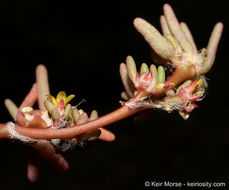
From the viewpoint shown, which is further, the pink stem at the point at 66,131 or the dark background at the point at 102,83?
the dark background at the point at 102,83

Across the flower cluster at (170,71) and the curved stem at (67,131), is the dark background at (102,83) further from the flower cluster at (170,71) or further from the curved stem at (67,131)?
the curved stem at (67,131)

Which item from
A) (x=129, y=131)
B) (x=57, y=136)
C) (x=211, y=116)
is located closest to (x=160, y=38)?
(x=57, y=136)

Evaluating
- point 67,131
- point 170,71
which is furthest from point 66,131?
point 170,71

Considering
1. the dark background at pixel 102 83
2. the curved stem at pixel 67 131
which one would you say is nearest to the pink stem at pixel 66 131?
the curved stem at pixel 67 131

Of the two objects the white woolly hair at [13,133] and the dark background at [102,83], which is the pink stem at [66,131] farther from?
the dark background at [102,83]

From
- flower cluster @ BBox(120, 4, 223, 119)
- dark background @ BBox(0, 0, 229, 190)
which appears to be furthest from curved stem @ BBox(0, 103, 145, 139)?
dark background @ BBox(0, 0, 229, 190)

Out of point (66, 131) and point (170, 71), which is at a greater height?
point (170, 71)

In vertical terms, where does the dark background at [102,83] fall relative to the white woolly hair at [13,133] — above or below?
above

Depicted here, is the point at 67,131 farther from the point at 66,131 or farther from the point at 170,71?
the point at 170,71
